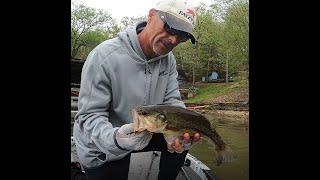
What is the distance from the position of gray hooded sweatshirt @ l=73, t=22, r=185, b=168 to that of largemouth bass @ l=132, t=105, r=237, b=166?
0.15 meters

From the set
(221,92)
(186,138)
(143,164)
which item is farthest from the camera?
(221,92)

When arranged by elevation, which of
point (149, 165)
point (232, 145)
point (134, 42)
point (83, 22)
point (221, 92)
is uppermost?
point (83, 22)

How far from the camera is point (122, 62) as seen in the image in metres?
1.97

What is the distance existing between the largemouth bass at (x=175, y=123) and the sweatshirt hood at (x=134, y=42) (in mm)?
296

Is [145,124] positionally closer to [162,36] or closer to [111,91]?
[111,91]

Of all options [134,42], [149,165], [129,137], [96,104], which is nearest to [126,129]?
[129,137]

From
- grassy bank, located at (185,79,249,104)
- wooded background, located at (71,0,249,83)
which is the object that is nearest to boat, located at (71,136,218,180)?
grassy bank, located at (185,79,249,104)

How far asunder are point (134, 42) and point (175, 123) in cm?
48

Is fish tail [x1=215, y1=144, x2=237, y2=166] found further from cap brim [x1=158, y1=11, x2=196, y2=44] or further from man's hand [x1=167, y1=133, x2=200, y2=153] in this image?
cap brim [x1=158, y1=11, x2=196, y2=44]

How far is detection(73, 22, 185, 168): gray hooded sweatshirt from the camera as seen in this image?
193 cm

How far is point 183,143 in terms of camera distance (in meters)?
1.90
